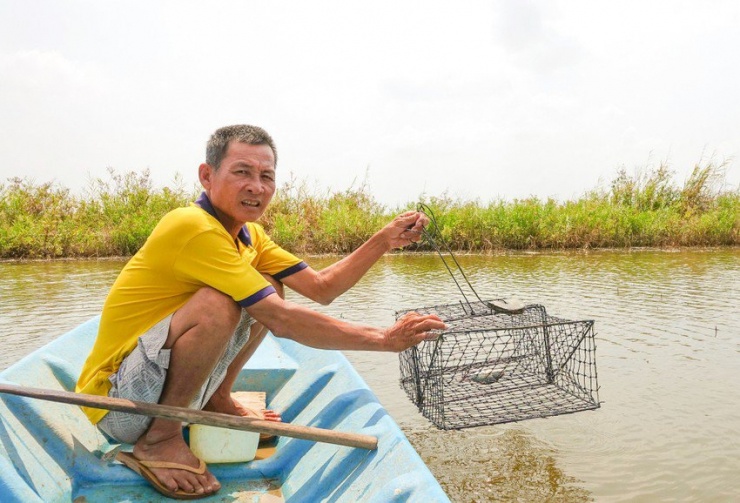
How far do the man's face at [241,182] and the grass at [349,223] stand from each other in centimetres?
797

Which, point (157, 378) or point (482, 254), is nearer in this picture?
point (157, 378)

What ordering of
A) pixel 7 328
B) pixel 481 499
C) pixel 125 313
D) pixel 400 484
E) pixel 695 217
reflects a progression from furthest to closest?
1. pixel 695 217
2. pixel 7 328
3. pixel 481 499
4. pixel 125 313
5. pixel 400 484

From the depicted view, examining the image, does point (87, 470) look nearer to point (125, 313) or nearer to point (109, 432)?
Answer: point (109, 432)

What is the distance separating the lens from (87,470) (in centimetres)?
205

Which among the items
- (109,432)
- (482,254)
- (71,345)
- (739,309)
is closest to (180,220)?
(109,432)

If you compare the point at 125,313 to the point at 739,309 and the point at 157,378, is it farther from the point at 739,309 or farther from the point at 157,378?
the point at 739,309

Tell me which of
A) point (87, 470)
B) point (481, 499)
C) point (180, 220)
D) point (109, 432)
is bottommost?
point (481, 499)

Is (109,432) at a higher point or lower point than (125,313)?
lower

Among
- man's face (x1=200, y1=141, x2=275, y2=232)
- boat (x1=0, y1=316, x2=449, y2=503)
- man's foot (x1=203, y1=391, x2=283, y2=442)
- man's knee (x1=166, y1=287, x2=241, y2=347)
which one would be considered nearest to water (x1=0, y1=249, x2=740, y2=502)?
boat (x1=0, y1=316, x2=449, y2=503)

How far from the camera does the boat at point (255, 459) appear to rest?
5.54 feet

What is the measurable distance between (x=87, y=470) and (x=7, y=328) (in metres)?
3.66

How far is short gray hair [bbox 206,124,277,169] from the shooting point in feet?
6.73

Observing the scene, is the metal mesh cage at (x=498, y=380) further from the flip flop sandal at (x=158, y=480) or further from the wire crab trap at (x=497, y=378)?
the flip flop sandal at (x=158, y=480)

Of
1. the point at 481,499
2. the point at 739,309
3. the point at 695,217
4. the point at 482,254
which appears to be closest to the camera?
the point at 481,499
